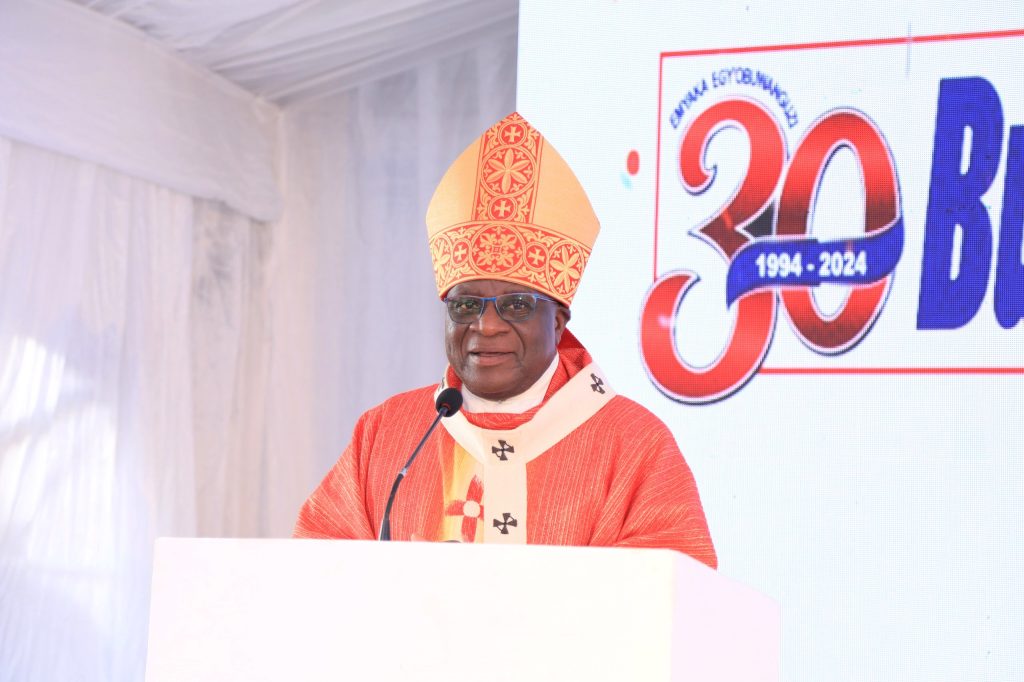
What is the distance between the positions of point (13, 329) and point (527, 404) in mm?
2807

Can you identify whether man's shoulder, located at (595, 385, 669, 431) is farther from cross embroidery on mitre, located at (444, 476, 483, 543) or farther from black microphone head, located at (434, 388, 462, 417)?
black microphone head, located at (434, 388, 462, 417)

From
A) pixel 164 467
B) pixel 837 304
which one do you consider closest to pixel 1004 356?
pixel 837 304

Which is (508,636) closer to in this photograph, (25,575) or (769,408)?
(769,408)

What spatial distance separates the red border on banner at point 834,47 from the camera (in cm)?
398

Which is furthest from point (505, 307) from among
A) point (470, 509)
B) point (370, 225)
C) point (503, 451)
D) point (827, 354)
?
point (370, 225)

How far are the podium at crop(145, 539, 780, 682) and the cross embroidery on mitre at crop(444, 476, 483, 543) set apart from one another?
3.12 ft

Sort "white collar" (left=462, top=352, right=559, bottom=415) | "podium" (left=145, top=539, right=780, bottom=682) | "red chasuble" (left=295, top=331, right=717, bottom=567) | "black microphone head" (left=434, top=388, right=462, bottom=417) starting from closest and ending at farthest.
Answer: "podium" (left=145, top=539, right=780, bottom=682) → "black microphone head" (left=434, top=388, right=462, bottom=417) → "red chasuble" (left=295, top=331, right=717, bottom=567) → "white collar" (left=462, top=352, right=559, bottom=415)

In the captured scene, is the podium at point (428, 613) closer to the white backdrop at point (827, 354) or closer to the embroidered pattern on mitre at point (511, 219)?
the embroidered pattern on mitre at point (511, 219)

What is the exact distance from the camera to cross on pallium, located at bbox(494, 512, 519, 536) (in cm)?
255

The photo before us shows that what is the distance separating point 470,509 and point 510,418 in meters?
0.19

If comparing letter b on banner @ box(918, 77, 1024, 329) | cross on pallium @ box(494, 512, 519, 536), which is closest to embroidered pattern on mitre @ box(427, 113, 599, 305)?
cross on pallium @ box(494, 512, 519, 536)

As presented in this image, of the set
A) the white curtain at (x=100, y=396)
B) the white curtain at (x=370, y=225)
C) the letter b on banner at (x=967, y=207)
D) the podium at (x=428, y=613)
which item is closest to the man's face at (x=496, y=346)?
the podium at (x=428, y=613)

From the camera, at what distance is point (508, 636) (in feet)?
4.90

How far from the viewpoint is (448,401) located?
219cm
